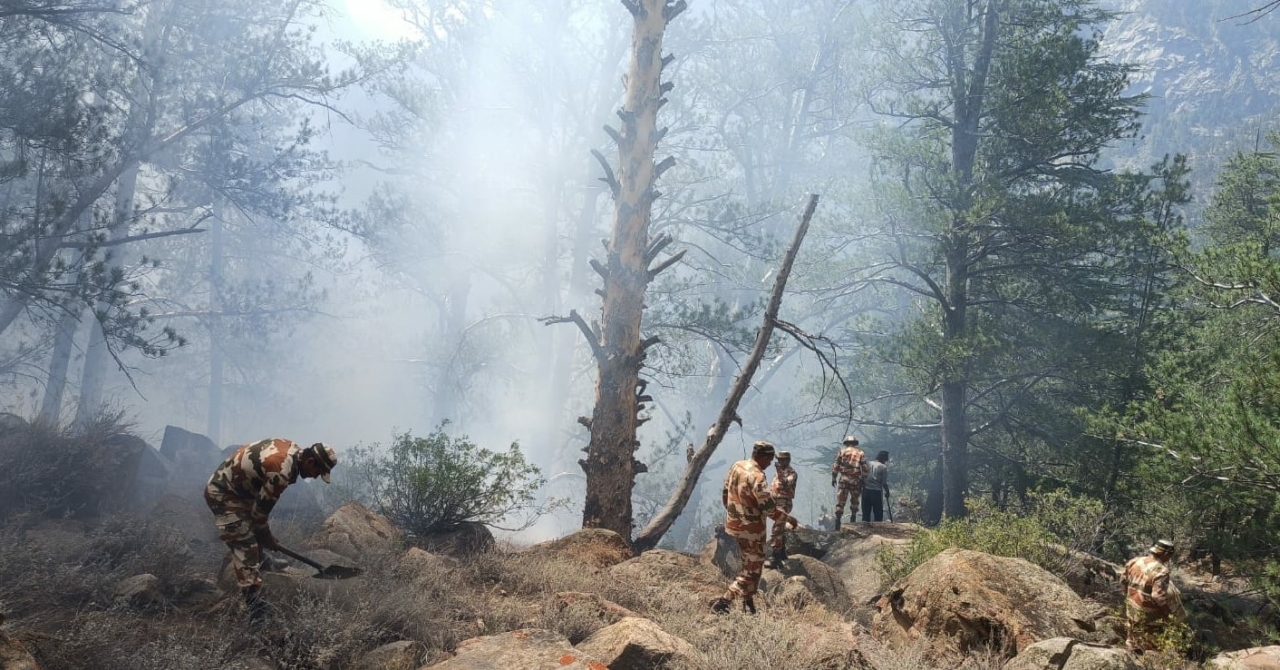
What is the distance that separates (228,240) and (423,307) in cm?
2048

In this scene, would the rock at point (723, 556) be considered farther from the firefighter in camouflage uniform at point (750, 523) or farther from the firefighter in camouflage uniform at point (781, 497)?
the firefighter in camouflage uniform at point (750, 523)

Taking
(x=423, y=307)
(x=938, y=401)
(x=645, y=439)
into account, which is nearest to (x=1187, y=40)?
(x=645, y=439)

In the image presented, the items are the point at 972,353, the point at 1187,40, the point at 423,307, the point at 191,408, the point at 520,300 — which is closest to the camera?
the point at 972,353

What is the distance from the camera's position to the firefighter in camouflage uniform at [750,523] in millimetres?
7215

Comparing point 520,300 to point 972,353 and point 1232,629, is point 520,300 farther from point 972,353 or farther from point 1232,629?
point 1232,629

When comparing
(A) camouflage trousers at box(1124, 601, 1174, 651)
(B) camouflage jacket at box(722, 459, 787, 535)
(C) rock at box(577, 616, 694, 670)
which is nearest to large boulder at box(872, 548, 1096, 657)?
(A) camouflage trousers at box(1124, 601, 1174, 651)

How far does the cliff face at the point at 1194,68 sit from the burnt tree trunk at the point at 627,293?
63885mm

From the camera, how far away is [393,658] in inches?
203

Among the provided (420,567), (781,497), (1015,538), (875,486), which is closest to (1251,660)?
(1015,538)

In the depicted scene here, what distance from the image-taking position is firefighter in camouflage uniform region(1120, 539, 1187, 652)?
687cm

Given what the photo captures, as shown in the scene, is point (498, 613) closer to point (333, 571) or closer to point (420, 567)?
point (420, 567)

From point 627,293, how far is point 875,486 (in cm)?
686

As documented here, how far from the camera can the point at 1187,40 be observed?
85.5 metres

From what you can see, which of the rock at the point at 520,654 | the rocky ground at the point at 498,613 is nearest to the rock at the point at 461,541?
the rocky ground at the point at 498,613
